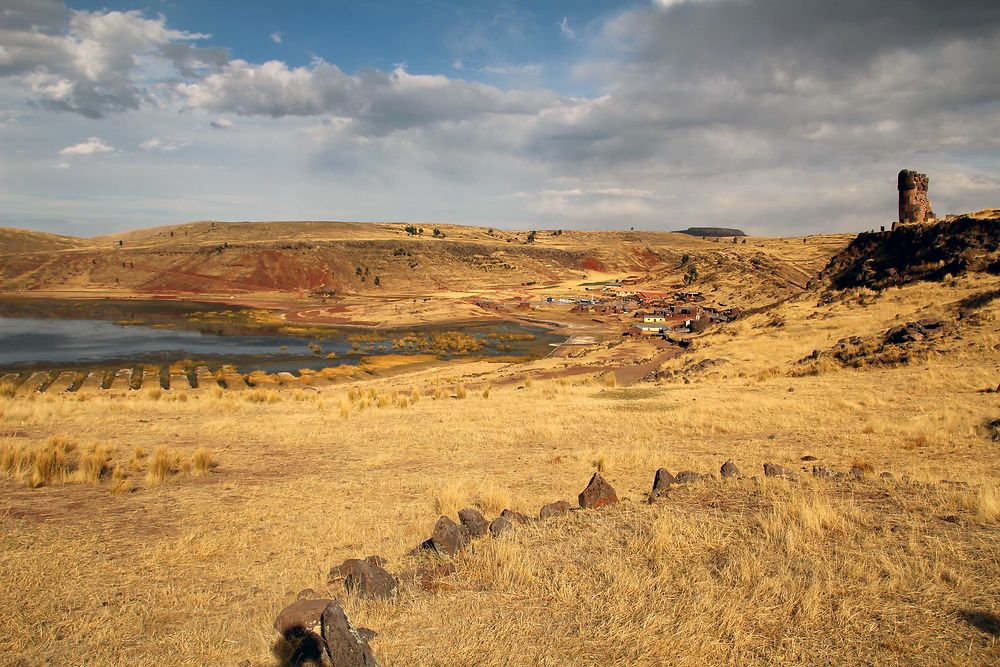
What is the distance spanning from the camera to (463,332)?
64.2 metres

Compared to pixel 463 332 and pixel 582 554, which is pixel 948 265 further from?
pixel 463 332

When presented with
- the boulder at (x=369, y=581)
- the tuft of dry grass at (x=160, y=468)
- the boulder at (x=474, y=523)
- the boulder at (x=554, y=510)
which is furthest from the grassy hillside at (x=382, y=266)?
the boulder at (x=369, y=581)

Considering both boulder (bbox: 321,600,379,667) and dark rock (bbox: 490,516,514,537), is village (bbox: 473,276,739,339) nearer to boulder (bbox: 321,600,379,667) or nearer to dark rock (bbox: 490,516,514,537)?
dark rock (bbox: 490,516,514,537)

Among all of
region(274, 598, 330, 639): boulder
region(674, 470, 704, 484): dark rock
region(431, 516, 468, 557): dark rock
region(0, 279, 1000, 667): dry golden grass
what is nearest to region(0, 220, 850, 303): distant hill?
region(0, 279, 1000, 667): dry golden grass

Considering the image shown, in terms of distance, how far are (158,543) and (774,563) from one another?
718 cm

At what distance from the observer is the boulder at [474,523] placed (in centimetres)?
767

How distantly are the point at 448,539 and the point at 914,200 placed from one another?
38432mm

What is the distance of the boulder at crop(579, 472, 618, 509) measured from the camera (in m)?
8.72

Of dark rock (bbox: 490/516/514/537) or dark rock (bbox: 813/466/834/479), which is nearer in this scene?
dark rock (bbox: 490/516/514/537)

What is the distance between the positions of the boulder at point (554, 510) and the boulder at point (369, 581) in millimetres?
2382

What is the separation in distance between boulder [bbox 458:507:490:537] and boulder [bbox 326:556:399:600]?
1.33 meters

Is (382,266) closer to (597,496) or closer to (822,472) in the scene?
(597,496)

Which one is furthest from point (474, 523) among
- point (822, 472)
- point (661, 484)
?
point (822, 472)

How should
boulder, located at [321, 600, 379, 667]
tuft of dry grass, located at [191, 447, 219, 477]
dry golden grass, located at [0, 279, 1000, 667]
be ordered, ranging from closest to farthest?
boulder, located at [321, 600, 379, 667]
dry golden grass, located at [0, 279, 1000, 667]
tuft of dry grass, located at [191, 447, 219, 477]
